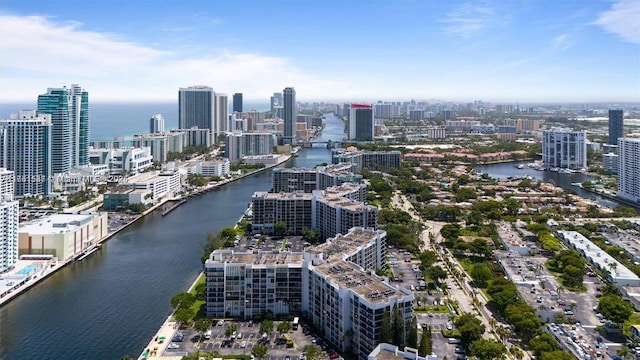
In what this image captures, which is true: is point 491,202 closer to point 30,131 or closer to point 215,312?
point 215,312

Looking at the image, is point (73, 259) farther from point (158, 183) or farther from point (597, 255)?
point (597, 255)

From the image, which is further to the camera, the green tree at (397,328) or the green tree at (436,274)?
the green tree at (436,274)

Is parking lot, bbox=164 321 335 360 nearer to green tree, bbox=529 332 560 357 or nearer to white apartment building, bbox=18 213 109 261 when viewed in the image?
green tree, bbox=529 332 560 357

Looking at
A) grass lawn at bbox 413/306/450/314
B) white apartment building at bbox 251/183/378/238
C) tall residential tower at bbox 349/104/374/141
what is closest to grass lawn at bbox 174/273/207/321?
grass lawn at bbox 413/306/450/314

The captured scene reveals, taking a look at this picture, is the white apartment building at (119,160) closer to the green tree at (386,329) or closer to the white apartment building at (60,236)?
the white apartment building at (60,236)

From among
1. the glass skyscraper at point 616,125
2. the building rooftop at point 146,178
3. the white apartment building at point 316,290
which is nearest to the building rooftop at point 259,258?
the white apartment building at point 316,290
